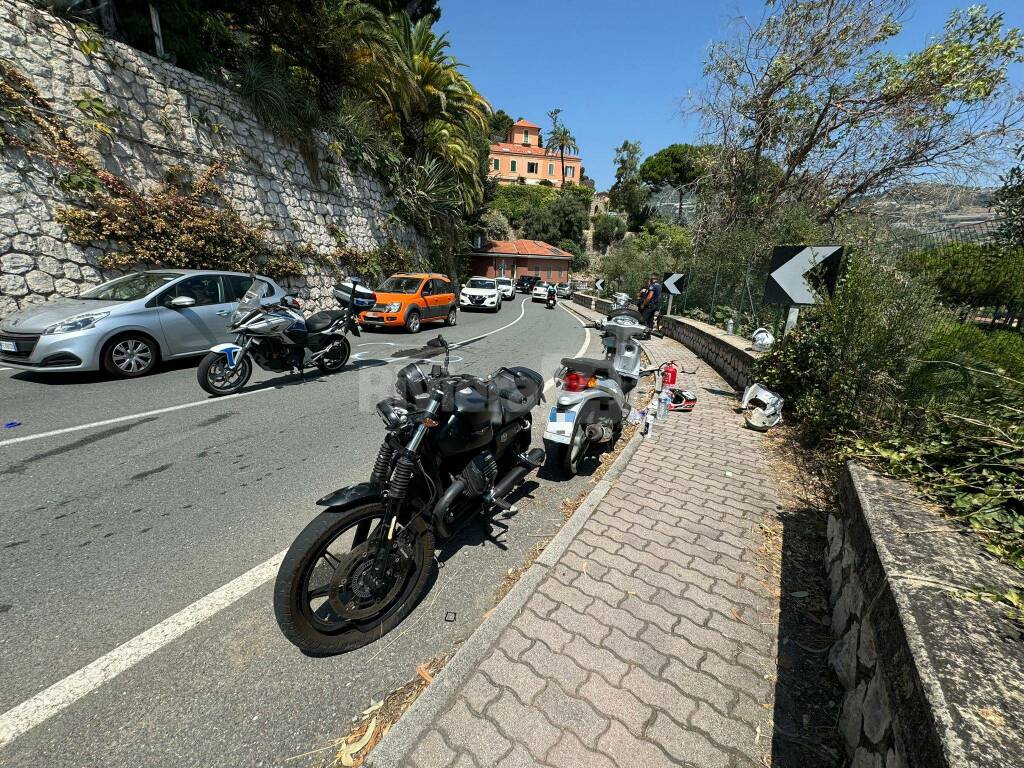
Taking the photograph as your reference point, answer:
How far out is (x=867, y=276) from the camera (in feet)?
14.9

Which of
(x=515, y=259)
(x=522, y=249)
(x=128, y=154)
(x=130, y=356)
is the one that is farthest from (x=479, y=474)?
(x=522, y=249)

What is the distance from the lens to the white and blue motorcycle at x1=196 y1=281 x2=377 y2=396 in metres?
6.08

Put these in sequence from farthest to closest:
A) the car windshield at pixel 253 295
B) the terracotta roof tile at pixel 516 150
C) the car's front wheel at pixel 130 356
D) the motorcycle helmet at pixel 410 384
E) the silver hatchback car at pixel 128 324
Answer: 1. the terracotta roof tile at pixel 516 150
2. the car windshield at pixel 253 295
3. the car's front wheel at pixel 130 356
4. the silver hatchback car at pixel 128 324
5. the motorcycle helmet at pixel 410 384

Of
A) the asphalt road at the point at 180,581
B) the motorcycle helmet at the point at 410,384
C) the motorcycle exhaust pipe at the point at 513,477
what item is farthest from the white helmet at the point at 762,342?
the motorcycle helmet at the point at 410,384

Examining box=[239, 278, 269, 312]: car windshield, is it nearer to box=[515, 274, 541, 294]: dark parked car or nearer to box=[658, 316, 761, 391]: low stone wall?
box=[658, 316, 761, 391]: low stone wall

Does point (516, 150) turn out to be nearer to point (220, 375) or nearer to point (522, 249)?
point (522, 249)

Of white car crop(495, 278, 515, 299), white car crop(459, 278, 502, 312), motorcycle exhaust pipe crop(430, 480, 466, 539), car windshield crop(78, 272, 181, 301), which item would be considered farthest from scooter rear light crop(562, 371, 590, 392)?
white car crop(495, 278, 515, 299)

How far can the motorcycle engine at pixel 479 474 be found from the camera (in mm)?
2729

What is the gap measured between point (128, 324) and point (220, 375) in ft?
6.23

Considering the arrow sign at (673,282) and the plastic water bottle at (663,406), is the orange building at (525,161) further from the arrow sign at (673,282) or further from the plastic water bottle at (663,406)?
the plastic water bottle at (663,406)

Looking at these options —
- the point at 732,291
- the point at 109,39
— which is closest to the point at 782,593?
the point at 732,291

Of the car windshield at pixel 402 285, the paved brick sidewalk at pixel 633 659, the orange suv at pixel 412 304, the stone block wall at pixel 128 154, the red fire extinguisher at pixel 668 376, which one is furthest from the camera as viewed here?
the car windshield at pixel 402 285

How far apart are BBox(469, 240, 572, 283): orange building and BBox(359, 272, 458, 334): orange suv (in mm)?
31244

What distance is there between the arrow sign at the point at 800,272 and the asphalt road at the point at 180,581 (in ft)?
12.5
